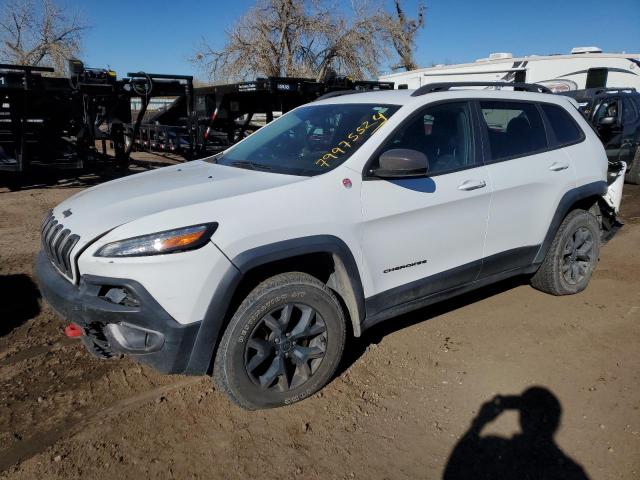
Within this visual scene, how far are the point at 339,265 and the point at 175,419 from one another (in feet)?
4.22

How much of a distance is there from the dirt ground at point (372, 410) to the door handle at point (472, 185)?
3.87 feet

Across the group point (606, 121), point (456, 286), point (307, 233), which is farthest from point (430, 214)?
point (606, 121)

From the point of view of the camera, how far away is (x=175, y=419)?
2.92 meters

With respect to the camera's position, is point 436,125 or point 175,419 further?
point 436,125

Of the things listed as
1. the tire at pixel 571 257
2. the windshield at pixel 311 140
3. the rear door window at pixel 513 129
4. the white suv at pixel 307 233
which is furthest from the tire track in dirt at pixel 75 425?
the tire at pixel 571 257

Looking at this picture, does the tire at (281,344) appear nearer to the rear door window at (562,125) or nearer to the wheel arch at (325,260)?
the wheel arch at (325,260)

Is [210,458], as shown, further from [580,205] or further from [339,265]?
[580,205]

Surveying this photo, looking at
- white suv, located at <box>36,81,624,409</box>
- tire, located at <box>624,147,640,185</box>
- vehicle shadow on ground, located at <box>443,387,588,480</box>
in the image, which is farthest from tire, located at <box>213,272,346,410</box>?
tire, located at <box>624,147,640,185</box>

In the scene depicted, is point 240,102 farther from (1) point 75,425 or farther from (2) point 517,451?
(2) point 517,451

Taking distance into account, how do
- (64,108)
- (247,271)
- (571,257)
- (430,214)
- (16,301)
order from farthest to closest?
(64,108) < (571,257) < (16,301) < (430,214) < (247,271)

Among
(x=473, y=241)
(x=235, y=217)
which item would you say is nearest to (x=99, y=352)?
(x=235, y=217)

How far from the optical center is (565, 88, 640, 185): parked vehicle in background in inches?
402

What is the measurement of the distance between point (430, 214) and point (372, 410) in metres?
1.27

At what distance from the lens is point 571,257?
14.9ft
